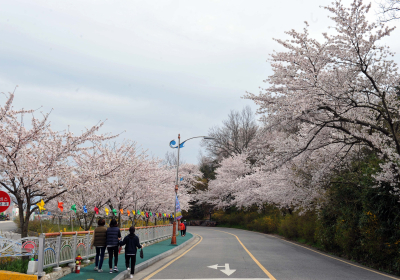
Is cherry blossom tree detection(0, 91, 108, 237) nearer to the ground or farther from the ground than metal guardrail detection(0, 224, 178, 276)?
farther from the ground

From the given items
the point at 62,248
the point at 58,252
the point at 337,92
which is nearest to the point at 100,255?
the point at 62,248

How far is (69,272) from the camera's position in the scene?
10.4m

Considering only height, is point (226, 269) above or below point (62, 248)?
below

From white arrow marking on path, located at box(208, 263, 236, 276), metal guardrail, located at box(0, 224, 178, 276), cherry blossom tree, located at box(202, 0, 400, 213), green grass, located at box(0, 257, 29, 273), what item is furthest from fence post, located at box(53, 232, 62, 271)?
cherry blossom tree, located at box(202, 0, 400, 213)

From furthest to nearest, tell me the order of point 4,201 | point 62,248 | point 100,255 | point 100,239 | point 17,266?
1. point 100,255
2. point 100,239
3. point 62,248
4. point 17,266
5. point 4,201

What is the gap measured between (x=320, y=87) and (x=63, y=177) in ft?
30.8

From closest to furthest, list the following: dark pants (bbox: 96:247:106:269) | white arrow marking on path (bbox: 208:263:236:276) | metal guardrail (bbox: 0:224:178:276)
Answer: metal guardrail (bbox: 0:224:178:276) < dark pants (bbox: 96:247:106:269) < white arrow marking on path (bbox: 208:263:236:276)

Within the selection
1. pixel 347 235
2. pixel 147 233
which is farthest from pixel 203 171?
pixel 347 235

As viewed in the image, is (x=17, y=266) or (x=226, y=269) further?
(x=226, y=269)

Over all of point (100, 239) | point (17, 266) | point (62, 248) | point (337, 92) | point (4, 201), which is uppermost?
point (337, 92)

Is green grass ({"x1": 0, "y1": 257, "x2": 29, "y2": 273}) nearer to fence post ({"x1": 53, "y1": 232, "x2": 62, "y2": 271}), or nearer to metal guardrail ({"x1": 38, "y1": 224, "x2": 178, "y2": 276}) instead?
metal guardrail ({"x1": 38, "y1": 224, "x2": 178, "y2": 276})

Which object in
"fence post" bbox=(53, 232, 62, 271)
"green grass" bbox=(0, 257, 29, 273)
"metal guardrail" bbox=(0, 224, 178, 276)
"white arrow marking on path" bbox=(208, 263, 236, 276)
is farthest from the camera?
"white arrow marking on path" bbox=(208, 263, 236, 276)

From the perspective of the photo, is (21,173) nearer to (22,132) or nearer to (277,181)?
(22,132)

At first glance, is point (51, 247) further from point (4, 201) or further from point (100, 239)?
point (4, 201)
